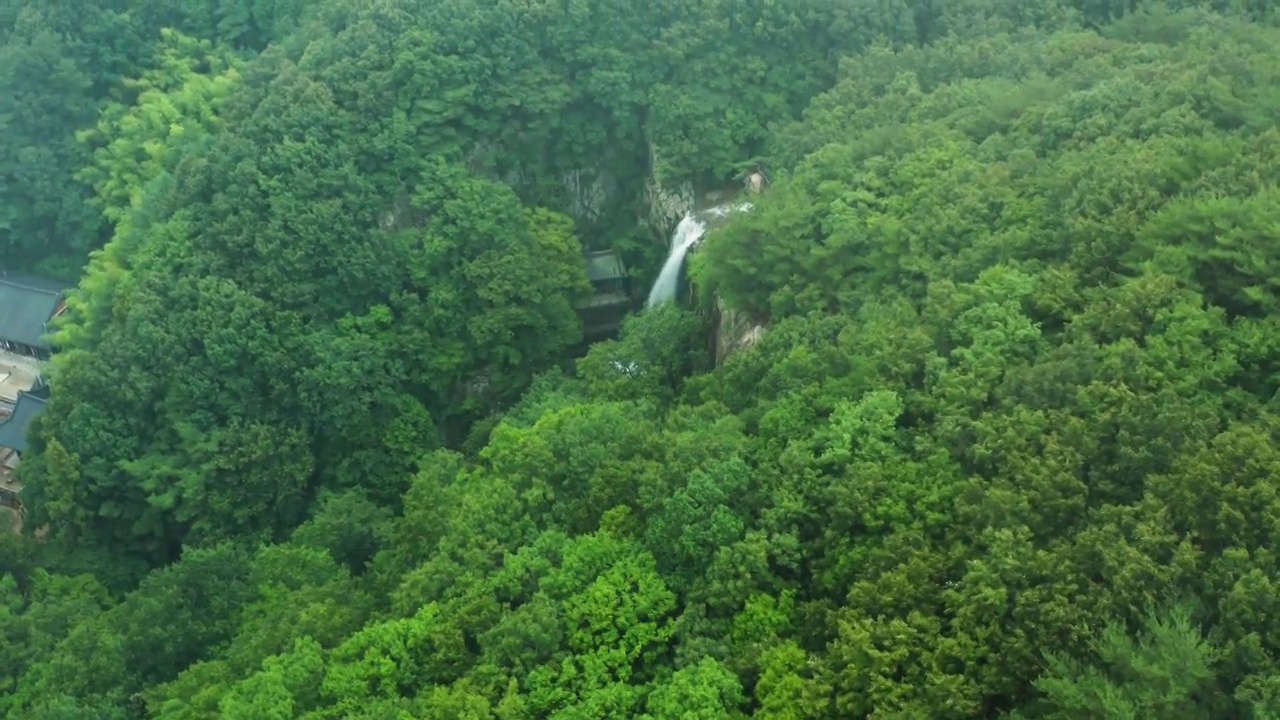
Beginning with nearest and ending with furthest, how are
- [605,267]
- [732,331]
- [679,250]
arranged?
[732,331] → [679,250] → [605,267]

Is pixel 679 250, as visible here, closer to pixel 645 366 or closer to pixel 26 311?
pixel 645 366

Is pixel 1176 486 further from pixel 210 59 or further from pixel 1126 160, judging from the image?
pixel 210 59

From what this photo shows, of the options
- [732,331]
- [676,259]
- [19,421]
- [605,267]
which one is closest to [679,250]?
[676,259]

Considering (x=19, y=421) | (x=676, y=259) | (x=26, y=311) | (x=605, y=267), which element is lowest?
(x=19, y=421)

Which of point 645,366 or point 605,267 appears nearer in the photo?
point 645,366

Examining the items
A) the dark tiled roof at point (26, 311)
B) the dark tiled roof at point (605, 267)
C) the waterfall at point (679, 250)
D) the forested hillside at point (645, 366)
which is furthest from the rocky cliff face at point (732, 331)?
the dark tiled roof at point (26, 311)

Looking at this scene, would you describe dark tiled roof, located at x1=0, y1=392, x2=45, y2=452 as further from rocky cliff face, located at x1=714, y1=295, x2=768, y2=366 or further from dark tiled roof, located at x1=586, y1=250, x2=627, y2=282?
rocky cliff face, located at x1=714, y1=295, x2=768, y2=366
